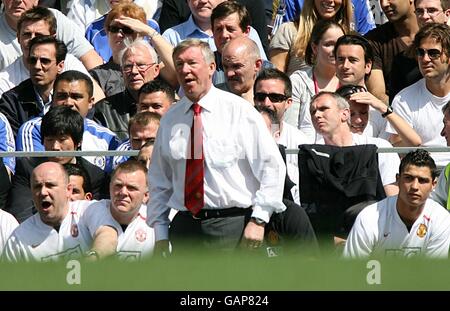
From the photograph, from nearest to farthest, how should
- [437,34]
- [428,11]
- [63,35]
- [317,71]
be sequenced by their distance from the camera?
[437,34] < [317,71] < [428,11] < [63,35]

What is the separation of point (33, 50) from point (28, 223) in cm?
248

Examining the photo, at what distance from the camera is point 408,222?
9969 millimetres

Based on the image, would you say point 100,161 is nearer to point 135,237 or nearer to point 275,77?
point 135,237

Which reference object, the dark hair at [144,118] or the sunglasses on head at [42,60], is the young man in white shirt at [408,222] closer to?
the dark hair at [144,118]

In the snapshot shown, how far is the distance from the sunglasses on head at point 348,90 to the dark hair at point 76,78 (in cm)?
196

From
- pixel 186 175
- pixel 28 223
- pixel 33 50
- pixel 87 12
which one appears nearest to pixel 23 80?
pixel 33 50

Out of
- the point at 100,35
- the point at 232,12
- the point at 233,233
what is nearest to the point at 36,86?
the point at 100,35

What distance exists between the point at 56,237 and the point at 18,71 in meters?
2.91

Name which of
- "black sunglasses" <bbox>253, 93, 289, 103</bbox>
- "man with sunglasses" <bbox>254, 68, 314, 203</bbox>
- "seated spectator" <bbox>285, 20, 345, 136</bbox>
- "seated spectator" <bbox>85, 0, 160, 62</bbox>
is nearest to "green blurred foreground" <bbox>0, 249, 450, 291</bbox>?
"man with sunglasses" <bbox>254, 68, 314, 203</bbox>

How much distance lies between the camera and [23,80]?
1247 cm

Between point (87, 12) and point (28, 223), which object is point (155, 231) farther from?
point (87, 12)

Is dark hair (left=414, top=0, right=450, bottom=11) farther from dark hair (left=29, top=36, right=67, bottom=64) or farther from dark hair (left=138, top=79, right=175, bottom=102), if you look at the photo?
dark hair (left=29, top=36, right=67, bottom=64)

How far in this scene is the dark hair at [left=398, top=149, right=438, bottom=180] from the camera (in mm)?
10109

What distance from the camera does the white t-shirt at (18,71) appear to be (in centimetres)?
1248
